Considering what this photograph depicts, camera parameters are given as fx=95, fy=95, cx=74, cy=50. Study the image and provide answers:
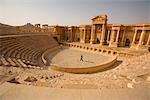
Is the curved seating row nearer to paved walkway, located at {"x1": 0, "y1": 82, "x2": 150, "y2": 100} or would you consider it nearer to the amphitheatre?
the amphitheatre

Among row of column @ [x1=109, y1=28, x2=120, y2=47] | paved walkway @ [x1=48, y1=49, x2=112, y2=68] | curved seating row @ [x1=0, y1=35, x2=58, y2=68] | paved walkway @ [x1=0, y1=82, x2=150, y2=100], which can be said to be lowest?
paved walkway @ [x1=48, y1=49, x2=112, y2=68]

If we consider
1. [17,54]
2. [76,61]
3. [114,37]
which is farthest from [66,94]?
[114,37]

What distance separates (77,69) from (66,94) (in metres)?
8.07

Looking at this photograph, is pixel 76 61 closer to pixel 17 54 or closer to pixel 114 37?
pixel 17 54

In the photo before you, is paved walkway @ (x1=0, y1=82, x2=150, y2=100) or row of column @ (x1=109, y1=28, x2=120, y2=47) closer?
paved walkway @ (x1=0, y1=82, x2=150, y2=100)

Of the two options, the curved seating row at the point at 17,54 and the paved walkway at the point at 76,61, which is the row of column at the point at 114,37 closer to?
the paved walkway at the point at 76,61

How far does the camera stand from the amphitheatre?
2.34 m

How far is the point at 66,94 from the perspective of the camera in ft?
7.59

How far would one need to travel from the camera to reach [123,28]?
21.6 m

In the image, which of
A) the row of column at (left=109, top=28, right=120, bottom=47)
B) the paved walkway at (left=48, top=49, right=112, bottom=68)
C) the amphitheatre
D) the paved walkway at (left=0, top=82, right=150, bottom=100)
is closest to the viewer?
the paved walkway at (left=0, top=82, right=150, bottom=100)

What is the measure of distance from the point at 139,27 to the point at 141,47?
4.55 meters

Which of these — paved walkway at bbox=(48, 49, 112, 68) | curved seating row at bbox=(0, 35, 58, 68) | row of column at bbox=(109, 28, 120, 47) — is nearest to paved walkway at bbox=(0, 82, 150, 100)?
curved seating row at bbox=(0, 35, 58, 68)

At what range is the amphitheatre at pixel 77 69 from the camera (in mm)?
2343

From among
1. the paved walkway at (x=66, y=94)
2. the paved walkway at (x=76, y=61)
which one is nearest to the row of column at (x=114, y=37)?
the paved walkway at (x=76, y=61)
